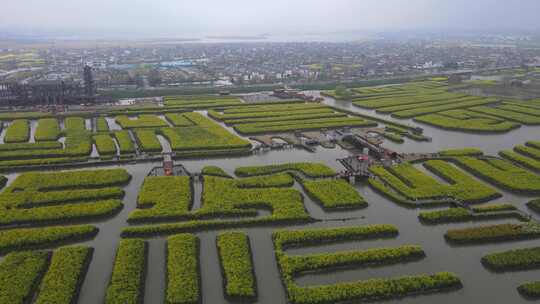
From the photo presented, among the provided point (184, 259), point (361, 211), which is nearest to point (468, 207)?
point (361, 211)

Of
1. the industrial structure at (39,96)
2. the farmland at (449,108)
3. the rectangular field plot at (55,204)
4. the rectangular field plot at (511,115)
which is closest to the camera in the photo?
the rectangular field plot at (55,204)

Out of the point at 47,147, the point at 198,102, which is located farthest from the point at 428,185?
the point at 198,102

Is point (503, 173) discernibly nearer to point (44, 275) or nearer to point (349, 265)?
point (349, 265)

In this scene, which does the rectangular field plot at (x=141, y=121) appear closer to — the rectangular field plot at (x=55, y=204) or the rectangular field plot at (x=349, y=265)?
the rectangular field plot at (x=55, y=204)

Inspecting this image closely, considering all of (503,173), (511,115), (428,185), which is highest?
(511,115)

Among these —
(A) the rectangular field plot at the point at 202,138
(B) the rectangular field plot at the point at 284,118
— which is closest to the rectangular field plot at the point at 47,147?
(A) the rectangular field plot at the point at 202,138

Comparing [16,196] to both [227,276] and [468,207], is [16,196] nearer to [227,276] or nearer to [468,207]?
[227,276]
